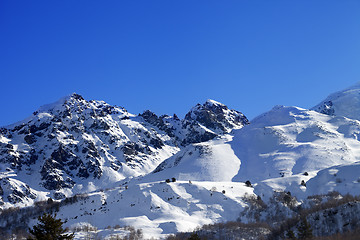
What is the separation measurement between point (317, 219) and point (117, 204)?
7096 cm

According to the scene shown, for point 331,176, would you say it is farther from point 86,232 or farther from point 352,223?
point 86,232

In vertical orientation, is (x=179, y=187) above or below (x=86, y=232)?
above

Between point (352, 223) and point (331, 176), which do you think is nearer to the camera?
point (352, 223)

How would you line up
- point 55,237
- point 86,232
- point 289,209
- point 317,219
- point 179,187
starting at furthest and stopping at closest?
point 179,187
point 289,209
point 86,232
point 317,219
point 55,237

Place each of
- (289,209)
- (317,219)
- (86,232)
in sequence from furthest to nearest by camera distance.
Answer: (289,209) < (86,232) < (317,219)

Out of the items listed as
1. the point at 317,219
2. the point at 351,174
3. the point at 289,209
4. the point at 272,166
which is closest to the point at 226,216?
the point at 289,209

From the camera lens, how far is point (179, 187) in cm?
15800

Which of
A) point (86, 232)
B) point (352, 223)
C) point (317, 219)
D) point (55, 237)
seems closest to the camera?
point (55, 237)

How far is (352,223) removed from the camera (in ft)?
354

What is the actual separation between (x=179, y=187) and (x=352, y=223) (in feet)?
225

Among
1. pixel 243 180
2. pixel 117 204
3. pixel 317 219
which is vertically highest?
pixel 243 180

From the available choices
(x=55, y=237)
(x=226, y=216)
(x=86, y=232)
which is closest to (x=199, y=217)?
(x=226, y=216)

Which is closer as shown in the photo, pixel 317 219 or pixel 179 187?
pixel 317 219

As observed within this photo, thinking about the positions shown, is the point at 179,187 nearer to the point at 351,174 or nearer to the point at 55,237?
the point at 351,174
